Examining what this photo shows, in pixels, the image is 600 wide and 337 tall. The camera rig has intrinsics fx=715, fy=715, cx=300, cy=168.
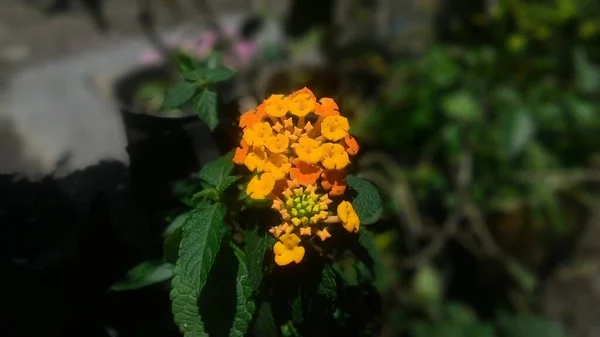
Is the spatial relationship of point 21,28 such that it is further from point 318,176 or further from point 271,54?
Answer: point 318,176

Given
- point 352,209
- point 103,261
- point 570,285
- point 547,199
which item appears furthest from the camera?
point 570,285

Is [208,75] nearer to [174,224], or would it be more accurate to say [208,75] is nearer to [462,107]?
[174,224]

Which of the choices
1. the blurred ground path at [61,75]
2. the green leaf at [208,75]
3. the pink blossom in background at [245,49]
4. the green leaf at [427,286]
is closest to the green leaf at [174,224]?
the green leaf at [208,75]

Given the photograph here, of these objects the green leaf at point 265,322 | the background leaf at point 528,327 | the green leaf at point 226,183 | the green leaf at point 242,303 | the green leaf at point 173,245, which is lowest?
the background leaf at point 528,327

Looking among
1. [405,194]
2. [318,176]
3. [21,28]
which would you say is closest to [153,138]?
[318,176]

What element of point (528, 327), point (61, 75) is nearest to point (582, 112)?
point (528, 327)

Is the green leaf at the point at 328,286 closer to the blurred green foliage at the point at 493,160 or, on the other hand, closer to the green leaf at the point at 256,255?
the green leaf at the point at 256,255
